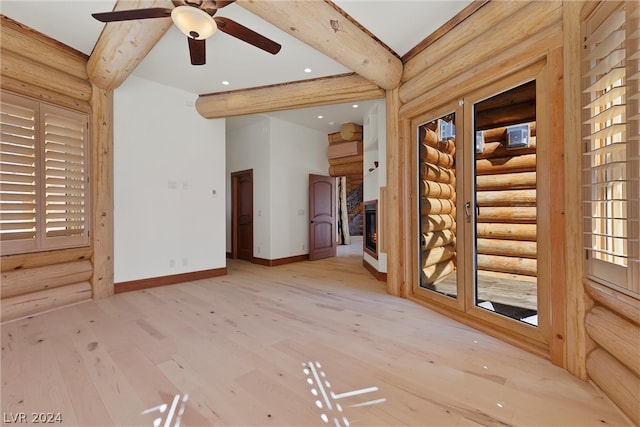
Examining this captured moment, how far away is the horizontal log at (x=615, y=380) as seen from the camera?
144cm

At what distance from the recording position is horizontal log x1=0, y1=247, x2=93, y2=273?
292 centimetres

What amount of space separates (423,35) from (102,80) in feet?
12.3

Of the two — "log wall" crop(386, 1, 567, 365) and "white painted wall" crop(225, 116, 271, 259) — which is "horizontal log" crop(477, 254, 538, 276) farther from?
"white painted wall" crop(225, 116, 271, 259)

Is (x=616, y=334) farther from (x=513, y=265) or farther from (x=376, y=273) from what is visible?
(x=376, y=273)

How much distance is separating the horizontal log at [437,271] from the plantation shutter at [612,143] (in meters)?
1.32

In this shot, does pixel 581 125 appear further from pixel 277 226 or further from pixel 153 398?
pixel 277 226

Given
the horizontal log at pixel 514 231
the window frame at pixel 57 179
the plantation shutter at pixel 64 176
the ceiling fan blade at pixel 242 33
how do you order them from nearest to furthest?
the ceiling fan blade at pixel 242 33 < the window frame at pixel 57 179 < the plantation shutter at pixel 64 176 < the horizontal log at pixel 514 231

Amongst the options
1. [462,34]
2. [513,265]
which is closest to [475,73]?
[462,34]

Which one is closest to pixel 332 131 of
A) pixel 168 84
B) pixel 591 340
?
pixel 168 84

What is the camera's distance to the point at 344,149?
6699 millimetres

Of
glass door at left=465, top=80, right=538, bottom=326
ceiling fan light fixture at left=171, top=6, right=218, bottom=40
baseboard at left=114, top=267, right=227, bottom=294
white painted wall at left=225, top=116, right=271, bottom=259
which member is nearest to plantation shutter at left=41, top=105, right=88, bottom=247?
baseboard at left=114, top=267, right=227, bottom=294

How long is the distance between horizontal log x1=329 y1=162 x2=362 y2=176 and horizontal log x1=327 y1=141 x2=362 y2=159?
0.95 feet

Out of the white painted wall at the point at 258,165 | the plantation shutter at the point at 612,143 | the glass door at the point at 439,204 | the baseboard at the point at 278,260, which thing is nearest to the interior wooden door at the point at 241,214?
the white painted wall at the point at 258,165

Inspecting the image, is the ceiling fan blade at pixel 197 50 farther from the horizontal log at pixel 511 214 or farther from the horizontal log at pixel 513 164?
the horizontal log at pixel 511 214
